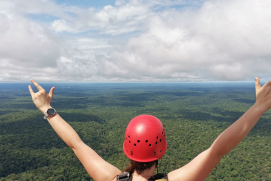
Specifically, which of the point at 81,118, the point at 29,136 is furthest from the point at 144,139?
the point at 81,118

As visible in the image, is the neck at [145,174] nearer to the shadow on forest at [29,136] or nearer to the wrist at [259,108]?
the wrist at [259,108]

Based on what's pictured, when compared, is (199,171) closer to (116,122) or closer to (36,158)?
(36,158)

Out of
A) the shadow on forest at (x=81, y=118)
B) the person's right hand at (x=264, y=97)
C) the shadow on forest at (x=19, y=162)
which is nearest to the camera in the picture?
the person's right hand at (x=264, y=97)

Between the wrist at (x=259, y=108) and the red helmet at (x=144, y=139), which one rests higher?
the wrist at (x=259, y=108)

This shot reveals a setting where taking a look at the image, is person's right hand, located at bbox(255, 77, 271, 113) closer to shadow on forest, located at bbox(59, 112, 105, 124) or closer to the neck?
the neck

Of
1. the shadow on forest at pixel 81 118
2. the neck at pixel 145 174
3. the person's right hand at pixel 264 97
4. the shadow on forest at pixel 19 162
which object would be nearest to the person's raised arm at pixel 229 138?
the person's right hand at pixel 264 97

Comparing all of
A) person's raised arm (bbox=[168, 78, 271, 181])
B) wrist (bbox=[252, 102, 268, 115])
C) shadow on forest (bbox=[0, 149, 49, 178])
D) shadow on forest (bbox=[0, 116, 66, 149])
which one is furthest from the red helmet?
shadow on forest (bbox=[0, 116, 66, 149])
